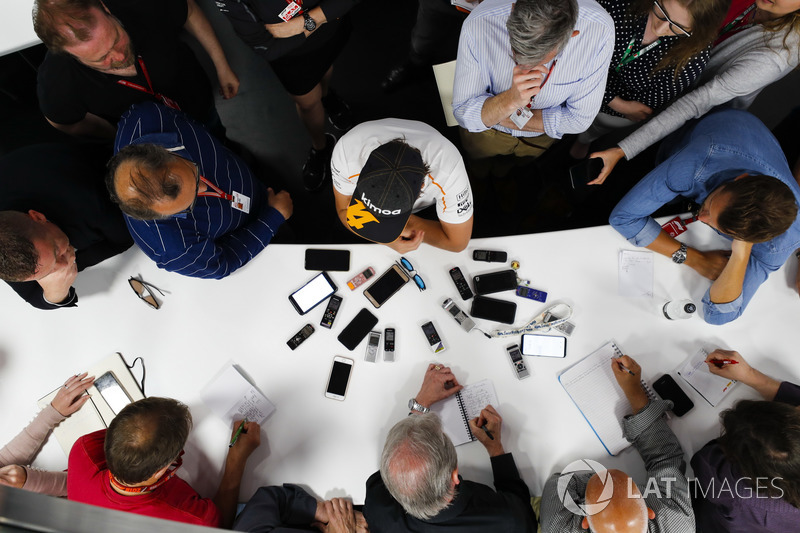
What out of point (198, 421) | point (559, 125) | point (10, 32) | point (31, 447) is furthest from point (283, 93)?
point (31, 447)

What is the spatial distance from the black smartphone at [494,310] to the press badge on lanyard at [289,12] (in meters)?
1.64

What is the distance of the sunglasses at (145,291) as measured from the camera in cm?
212

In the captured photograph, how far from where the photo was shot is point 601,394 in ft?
6.52

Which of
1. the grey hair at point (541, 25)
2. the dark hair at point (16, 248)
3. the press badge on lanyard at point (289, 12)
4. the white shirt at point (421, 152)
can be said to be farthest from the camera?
the press badge on lanyard at point (289, 12)

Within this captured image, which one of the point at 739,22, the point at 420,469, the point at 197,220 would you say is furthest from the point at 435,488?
the point at 739,22

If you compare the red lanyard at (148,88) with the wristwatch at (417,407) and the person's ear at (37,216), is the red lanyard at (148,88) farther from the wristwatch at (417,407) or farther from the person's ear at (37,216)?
the wristwatch at (417,407)

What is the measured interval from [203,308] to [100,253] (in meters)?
0.55

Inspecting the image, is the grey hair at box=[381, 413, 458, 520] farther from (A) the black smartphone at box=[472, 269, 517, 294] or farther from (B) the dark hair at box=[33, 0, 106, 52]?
(B) the dark hair at box=[33, 0, 106, 52]

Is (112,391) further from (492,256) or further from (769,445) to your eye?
(769,445)

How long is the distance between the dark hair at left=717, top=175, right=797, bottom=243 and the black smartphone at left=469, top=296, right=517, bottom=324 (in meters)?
→ 0.94

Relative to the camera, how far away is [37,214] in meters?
1.81

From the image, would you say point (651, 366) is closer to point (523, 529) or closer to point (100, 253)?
point (523, 529)

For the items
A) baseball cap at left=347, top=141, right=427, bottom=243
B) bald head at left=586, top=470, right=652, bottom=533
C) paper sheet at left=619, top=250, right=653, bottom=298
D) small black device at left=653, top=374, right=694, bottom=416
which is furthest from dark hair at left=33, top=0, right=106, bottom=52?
small black device at left=653, top=374, right=694, bottom=416

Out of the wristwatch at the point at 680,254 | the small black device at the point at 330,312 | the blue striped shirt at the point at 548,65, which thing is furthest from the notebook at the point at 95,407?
the wristwatch at the point at 680,254
